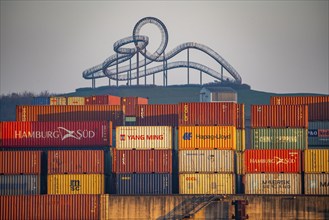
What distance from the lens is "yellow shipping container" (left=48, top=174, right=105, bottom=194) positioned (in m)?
74.9

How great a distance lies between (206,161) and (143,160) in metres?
5.78

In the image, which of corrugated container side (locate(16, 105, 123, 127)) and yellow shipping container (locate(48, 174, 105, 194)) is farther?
corrugated container side (locate(16, 105, 123, 127))

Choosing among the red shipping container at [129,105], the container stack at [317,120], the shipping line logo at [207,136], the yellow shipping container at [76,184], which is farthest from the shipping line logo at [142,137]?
the container stack at [317,120]

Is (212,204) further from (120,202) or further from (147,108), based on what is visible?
(147,108)

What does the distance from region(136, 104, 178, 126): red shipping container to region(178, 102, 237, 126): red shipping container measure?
694 cm

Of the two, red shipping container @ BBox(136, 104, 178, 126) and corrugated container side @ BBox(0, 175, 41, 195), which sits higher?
red shipping container @ BBox(136, 104, 178, 126)

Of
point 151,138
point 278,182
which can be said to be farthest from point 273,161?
point 151,138

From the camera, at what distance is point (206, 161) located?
245 feet

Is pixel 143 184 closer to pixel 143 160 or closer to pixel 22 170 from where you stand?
pixel 143 160

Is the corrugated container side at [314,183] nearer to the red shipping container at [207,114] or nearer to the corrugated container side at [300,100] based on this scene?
the red shipping container at [207,114]

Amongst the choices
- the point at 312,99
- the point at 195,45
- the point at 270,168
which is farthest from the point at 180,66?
the point at 270,168

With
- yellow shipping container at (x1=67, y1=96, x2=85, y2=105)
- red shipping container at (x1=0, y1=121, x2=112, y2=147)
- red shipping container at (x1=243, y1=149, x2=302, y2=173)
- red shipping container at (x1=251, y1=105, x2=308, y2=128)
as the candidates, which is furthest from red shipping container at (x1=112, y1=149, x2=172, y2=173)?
yellow shipping container at (x1=67, y1=96, x2=85, y2=105)

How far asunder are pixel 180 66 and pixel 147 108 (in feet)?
317

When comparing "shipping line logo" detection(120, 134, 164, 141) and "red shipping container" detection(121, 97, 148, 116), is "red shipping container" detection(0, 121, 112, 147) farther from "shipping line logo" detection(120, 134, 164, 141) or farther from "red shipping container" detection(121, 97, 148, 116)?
"red shipping container" detection(121, 97, 148, 116)
